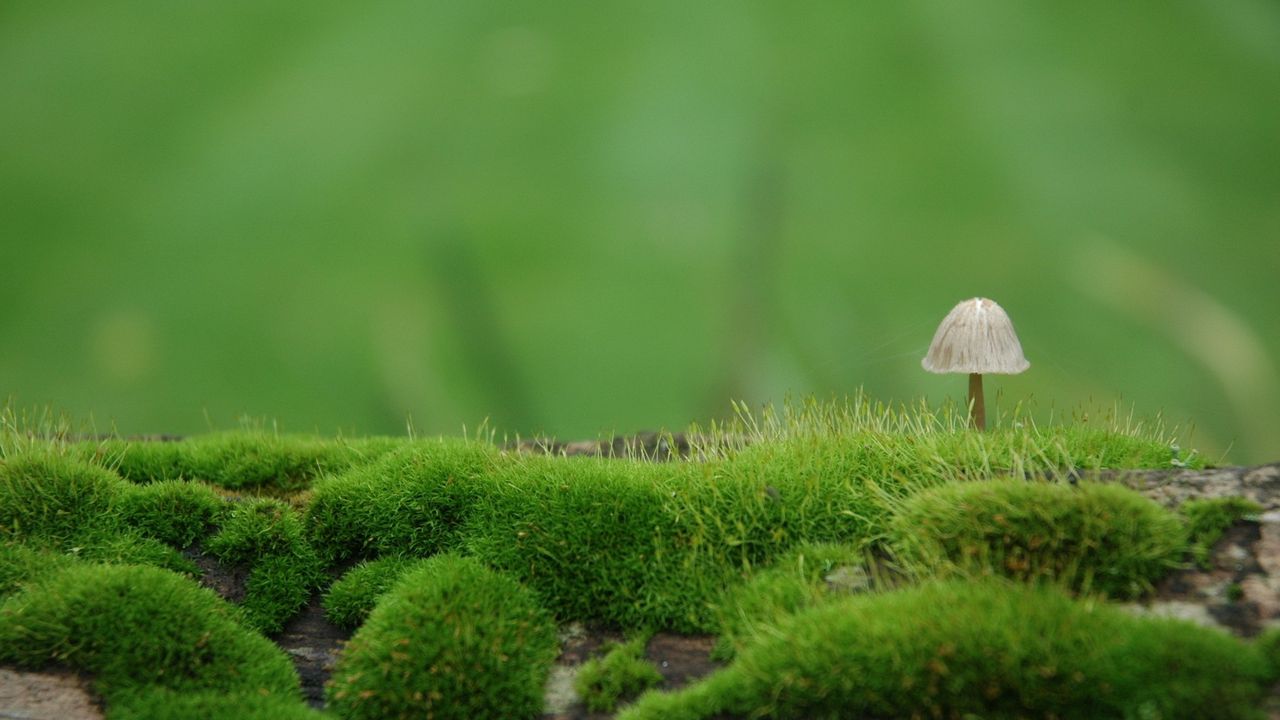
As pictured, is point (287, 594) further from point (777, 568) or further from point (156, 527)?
point (777, 568)

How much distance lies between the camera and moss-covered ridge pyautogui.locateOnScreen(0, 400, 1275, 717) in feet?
8.44

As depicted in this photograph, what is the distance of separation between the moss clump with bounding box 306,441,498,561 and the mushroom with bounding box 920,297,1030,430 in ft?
5.51

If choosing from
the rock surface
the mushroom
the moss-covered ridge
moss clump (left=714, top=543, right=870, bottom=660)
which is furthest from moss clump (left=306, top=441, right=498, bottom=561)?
the mushroom

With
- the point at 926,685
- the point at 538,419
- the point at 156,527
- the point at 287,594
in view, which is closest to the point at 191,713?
the point at 287,594

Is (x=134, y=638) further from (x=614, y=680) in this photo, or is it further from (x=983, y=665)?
(x=983, y=665)

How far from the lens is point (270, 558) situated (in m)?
3.30

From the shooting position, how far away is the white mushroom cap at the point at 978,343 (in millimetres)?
3383

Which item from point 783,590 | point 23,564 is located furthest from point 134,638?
point 783,590

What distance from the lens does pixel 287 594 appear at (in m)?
3.23

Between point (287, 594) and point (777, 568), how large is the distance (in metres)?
1.66

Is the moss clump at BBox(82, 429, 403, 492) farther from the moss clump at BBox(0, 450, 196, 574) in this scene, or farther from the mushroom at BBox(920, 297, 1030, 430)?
the mushroom at BBox(920, 297, 1030, 430)

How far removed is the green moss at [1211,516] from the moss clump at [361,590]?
92.9 inches

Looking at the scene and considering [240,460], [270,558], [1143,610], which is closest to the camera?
→ [1143,610]

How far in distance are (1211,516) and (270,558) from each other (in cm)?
299
